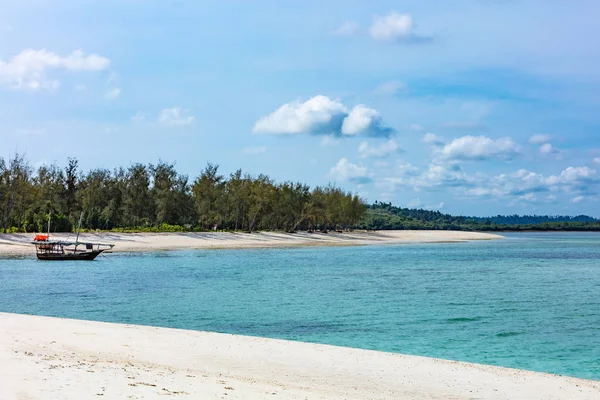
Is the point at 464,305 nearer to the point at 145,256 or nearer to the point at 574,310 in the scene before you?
the point at 574,310

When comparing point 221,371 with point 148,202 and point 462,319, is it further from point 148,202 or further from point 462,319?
point 148,202

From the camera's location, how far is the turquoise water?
886 inches

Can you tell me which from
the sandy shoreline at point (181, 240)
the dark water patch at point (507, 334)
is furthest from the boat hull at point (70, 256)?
the dark water patch at point (507, 334)

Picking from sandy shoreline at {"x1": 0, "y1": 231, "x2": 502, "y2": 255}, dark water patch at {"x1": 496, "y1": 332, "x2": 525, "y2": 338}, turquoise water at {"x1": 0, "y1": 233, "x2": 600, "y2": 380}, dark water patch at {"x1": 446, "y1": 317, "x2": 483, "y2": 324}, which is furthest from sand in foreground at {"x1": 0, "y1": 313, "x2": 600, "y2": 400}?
sandy shoreline at {"x1": 0, "y1": 231, "x2": 502, "y2": 255}

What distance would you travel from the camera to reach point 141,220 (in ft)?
344

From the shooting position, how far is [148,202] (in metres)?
108

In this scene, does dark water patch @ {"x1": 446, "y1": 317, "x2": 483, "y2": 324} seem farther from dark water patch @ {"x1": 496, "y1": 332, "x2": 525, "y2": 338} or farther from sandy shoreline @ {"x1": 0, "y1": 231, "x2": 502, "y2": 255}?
sandy shoreline @ {"x1": 0, "y1": 231, "x2": 502, "y2": 255}

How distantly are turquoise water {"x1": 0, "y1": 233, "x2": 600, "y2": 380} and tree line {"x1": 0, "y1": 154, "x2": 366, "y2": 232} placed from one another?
33.8 m

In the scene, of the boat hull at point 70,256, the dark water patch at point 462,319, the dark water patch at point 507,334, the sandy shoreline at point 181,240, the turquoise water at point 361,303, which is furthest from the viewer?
the sandy shoreline at point 181,240

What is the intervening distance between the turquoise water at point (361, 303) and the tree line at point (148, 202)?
33.8 m

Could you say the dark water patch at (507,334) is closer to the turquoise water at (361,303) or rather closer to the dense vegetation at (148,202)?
the turquoise water at (361,303)

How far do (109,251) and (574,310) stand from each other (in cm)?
5589

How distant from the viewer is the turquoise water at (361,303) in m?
22.5

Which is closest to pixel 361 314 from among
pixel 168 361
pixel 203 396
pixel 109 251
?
pixel 168 361
